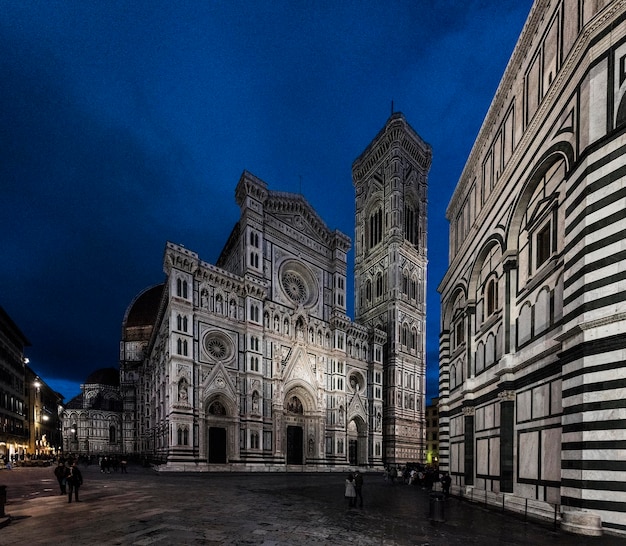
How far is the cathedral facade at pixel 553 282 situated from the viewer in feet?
33.3

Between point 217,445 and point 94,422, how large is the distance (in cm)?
5088

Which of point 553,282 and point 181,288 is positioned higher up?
point 181,288

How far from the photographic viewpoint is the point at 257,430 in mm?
40219

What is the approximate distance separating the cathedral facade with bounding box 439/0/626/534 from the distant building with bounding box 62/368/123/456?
74.6 meters

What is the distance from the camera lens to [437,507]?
13.6m

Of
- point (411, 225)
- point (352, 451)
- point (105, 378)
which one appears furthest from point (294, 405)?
point (105, 378)

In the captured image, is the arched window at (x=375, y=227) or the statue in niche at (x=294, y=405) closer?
the statue in niche at (x=294, y=405)

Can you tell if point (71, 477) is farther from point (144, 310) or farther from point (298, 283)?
point (144, 310)

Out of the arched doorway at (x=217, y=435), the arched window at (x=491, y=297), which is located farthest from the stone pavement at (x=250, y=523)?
the arched doorway at (x=217, y=435)

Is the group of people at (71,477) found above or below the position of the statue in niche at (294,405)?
above

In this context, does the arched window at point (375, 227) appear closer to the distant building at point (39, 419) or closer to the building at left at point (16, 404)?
the building at left at point (16, 404)

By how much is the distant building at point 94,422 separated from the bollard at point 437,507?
7645 centimetres

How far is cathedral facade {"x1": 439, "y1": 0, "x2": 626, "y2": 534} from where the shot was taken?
33.3 ft

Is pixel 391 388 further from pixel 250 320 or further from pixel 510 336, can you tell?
pixel 510 336
